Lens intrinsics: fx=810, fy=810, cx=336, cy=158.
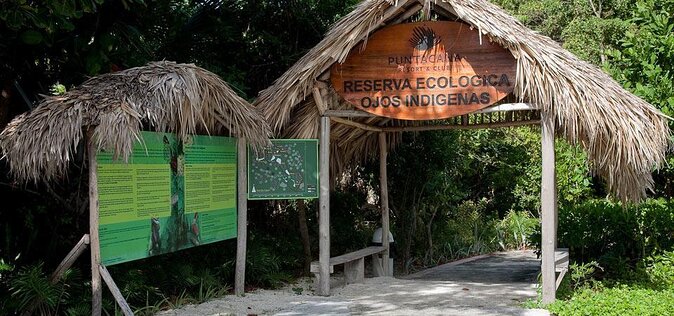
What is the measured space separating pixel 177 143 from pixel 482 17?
3.26 metres

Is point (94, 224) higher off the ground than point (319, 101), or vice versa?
point (319, 101)

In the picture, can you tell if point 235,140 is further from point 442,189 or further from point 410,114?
point 442,189

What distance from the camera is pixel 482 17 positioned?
320 inches

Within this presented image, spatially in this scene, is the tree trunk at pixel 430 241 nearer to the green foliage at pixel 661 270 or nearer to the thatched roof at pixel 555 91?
the green foliage at pixel 661 270

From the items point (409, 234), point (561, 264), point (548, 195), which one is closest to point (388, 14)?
point (548, 195)

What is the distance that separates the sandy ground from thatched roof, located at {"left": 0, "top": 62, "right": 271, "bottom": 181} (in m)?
1.82

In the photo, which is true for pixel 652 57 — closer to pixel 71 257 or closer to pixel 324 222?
pixel 324 222

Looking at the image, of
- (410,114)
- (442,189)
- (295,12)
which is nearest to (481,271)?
(442,189)

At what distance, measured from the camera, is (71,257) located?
669 cm

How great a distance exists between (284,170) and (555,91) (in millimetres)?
3010

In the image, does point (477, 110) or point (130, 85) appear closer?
point (130, 85)

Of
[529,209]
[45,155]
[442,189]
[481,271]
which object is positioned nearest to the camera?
[45,155]

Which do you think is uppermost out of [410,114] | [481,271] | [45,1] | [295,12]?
[295,12]

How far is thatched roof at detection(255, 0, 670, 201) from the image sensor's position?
804 centimetres
